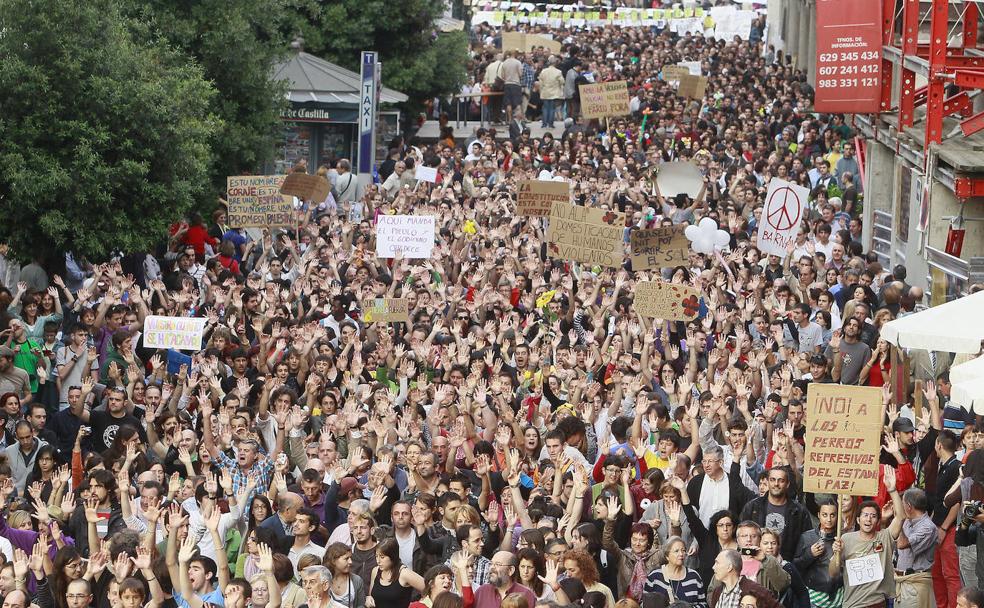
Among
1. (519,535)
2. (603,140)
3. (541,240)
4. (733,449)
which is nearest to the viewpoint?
(519,535)

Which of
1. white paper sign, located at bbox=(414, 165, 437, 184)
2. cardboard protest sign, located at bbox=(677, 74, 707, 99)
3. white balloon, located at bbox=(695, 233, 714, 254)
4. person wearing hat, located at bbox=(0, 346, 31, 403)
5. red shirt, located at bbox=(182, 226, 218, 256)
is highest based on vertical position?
cardboard protest sign, located at bbox=(677, 74, 707, 99)

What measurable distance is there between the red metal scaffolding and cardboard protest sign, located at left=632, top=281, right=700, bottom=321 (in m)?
4.85

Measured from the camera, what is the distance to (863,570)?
33.4ft

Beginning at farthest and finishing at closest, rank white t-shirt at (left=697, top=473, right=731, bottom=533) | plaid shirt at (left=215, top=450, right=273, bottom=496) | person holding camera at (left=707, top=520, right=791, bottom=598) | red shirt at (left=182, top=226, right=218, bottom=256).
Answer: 1. red shirt at (left=182, top=226, right=218, bottom=256)
2. plaid shirt at (left=215, top=450, right=273, bottom=496)
3. white t-shirt at (left=697, top=473, right=731, bottom=533)
4. person holding camera at (left=707, top=520, right=791, bottom=598)

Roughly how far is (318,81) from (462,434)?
17.5m

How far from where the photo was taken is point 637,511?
11.1 metres

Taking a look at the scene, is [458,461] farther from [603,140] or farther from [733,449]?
[603,140]

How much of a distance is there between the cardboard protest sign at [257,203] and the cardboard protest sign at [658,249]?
4.75m

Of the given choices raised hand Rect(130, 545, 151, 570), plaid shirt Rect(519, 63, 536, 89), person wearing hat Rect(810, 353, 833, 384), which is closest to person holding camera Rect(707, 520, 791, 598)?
raised hand Rect(130, 545, 151, 570)

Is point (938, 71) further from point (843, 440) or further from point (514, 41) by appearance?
point (514, 41)

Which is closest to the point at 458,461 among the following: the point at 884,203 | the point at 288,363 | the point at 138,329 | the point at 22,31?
the point at 288,363

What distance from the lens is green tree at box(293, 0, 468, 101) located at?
106 ft

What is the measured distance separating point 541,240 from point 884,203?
19.0 ft

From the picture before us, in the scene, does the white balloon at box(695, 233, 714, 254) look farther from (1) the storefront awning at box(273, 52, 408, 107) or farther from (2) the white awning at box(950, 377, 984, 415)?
(1) the storefront awning at box(273, 52, 408, 107)
